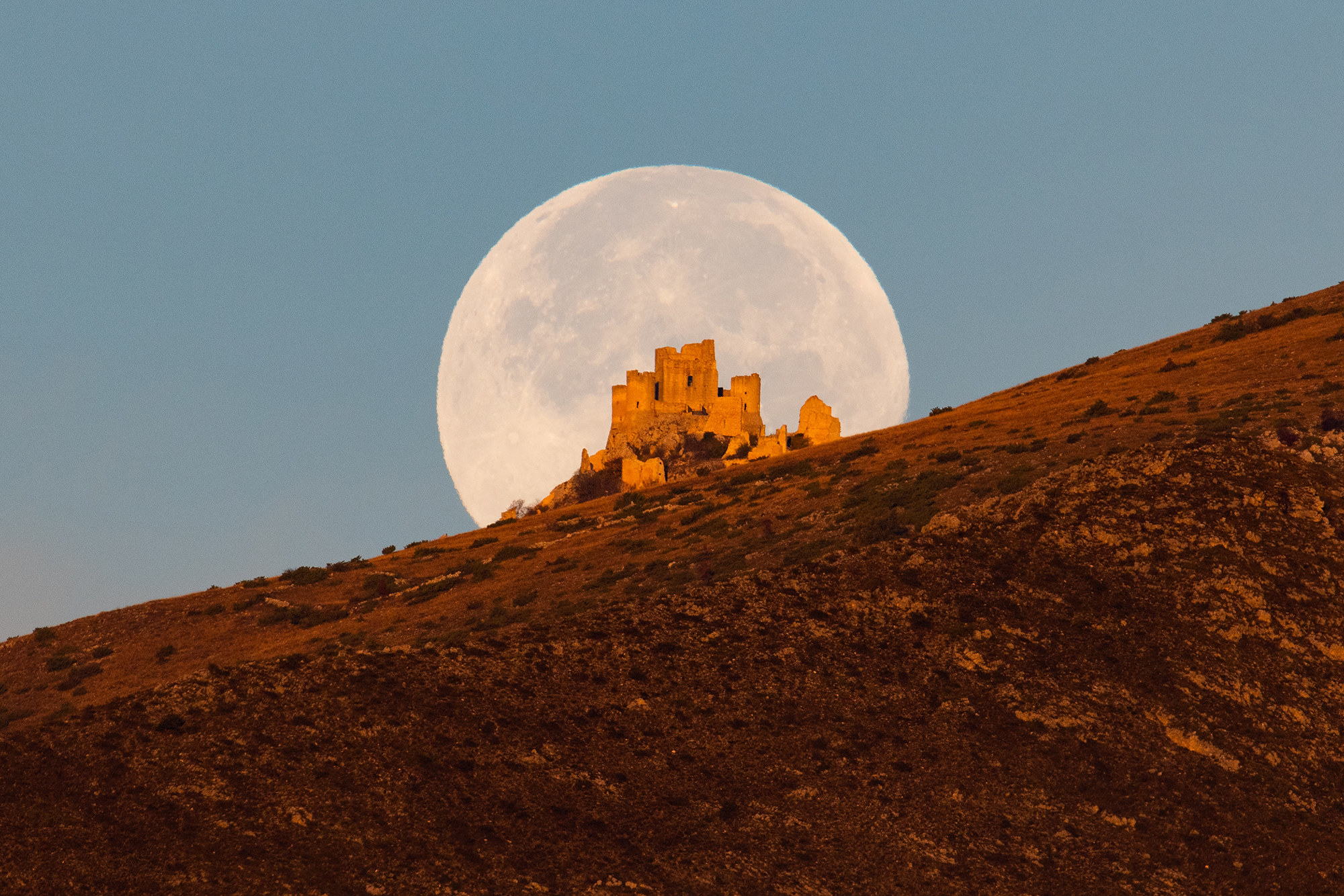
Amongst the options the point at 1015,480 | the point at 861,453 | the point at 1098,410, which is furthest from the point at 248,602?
the point at 1098,410

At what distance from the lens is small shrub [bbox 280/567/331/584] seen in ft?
153

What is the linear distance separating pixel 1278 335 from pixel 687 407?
81.9 metres

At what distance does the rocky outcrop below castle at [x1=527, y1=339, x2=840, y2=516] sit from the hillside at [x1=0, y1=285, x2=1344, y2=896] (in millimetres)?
69555

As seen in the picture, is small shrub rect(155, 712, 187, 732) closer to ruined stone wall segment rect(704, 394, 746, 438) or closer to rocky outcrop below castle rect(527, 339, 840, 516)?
rocky outcrop below castle rect(527, 339, 840, 516)

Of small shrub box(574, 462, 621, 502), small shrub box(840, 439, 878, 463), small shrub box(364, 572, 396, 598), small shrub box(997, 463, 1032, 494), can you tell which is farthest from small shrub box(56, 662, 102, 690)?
small shrub box(574, 462, 621, 502)

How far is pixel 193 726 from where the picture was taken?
83.9 ft

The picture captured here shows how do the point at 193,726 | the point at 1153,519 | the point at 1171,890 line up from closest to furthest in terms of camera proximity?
the point at 1171,890 < the point at 193,726 < the point at 1153,519

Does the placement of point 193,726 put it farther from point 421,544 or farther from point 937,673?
point 421,544

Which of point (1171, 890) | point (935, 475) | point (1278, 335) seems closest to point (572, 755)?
point (1171, 890)

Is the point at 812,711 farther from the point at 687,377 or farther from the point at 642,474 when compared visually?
the point at 687,377

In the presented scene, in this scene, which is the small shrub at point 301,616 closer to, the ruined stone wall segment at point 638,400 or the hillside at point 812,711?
the hillside at point 812,711

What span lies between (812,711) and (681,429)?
98.1 metres

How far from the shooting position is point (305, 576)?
155 feet

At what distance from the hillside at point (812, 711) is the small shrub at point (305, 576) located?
274 inches
